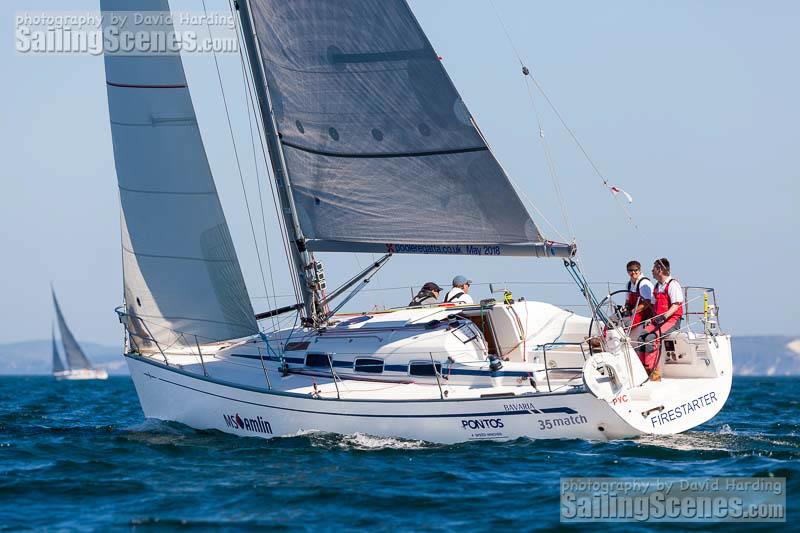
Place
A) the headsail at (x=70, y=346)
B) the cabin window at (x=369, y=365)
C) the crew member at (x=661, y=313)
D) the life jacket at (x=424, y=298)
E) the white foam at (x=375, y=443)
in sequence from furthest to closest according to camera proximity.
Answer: the headsail at (x=70, y=346), the life jacket at (x=424, y=298), the cabin window at (x=369, y=365), the crew member at (x=661, y=313), the white foam at (x=375, y=443)

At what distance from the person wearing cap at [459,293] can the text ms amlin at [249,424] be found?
3.22 metres

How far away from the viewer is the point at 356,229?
13367mm

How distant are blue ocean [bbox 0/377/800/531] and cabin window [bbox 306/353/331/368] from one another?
4.75ft

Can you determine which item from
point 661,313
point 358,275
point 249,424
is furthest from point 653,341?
point 249,424

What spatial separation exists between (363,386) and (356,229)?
2085 millimetres

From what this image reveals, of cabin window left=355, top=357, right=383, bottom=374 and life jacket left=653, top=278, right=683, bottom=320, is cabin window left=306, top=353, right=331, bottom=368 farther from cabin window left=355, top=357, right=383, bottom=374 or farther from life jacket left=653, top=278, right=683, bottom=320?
life jacket left=653, top=278, right=683, bottom=320

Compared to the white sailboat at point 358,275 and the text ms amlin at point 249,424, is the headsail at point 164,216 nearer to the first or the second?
the white sailboat at point 358,275

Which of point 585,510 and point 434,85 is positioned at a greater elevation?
point 434,85

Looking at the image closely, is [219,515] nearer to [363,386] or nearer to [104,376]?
[363,386]

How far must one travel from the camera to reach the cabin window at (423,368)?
12727 mm

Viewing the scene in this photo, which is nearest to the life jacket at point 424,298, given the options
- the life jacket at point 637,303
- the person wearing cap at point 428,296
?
the person wearing cap at point 428,296

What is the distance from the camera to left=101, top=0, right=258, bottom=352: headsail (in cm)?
1441

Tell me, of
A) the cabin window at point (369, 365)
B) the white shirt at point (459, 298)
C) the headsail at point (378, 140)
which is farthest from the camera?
the white shirt at point (459, 298)

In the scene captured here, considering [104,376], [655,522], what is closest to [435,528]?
[655,522]
